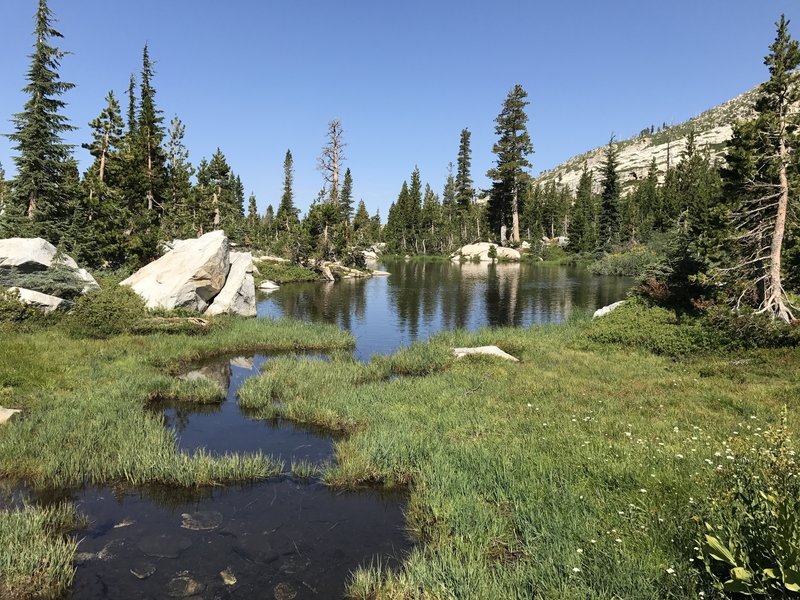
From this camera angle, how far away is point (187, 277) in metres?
27.2

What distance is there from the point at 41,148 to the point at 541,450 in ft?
115

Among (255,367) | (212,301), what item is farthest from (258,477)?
(212,301)

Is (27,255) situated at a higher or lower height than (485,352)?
higher

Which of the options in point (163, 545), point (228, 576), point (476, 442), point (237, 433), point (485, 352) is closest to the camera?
point (228, 576)

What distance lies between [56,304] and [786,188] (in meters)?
32.0

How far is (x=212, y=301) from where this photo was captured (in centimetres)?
3005

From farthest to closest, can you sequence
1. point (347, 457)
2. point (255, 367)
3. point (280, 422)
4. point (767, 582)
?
point (255, 367), point (280, 422), point (347, 457), point (767, 582)

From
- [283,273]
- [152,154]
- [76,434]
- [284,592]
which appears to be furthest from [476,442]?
[283,273]

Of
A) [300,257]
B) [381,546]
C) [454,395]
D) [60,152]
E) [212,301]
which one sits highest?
[60,152]

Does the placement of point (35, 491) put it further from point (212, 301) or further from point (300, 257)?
point (300, 257)

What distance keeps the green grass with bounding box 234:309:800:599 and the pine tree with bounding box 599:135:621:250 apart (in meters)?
75.0

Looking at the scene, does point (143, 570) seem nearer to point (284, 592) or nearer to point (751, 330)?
point (284, 592)

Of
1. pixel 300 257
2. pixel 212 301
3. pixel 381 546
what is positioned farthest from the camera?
pixel 300 257

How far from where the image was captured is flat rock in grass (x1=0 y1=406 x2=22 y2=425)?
1207cm
